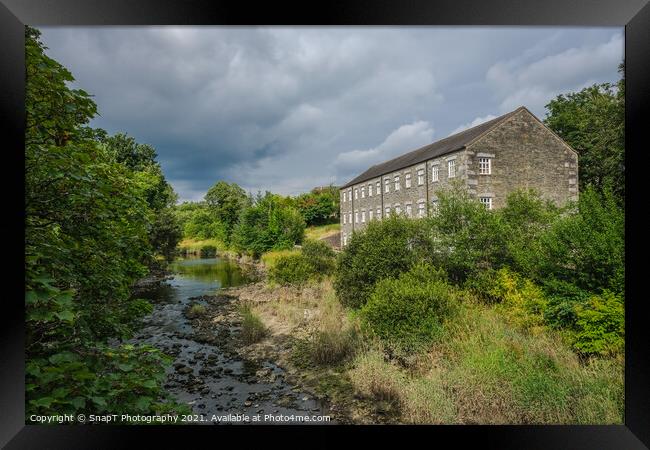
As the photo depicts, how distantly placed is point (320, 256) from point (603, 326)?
5259mm

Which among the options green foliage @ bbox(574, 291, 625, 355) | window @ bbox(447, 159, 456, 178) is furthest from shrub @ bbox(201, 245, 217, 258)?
green foliage @ bbox(574, 291, 625, 355)

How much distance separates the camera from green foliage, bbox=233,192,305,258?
9.14 metres

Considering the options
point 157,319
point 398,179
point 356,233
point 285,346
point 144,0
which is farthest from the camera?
point 398,179

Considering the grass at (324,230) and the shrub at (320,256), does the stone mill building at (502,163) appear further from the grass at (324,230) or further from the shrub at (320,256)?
the grass at (324,230)

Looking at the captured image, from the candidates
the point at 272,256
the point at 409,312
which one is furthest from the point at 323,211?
the point at 409,312

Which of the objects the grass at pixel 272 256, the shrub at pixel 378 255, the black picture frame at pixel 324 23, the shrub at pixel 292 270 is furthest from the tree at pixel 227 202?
the shrub at pixel 378 255

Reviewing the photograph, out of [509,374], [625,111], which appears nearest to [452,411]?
[509,374]

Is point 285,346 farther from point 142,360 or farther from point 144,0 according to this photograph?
point 144,0

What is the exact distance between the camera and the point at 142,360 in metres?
2.42

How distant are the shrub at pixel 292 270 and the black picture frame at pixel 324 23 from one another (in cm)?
462

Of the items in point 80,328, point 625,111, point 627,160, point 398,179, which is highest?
point 398,179

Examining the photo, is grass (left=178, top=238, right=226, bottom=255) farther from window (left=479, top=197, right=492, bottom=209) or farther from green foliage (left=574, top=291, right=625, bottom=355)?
green foliage (left=574, top=291, right=625, bottom=355)

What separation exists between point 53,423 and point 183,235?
5.84 meters

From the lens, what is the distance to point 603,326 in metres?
3.49
